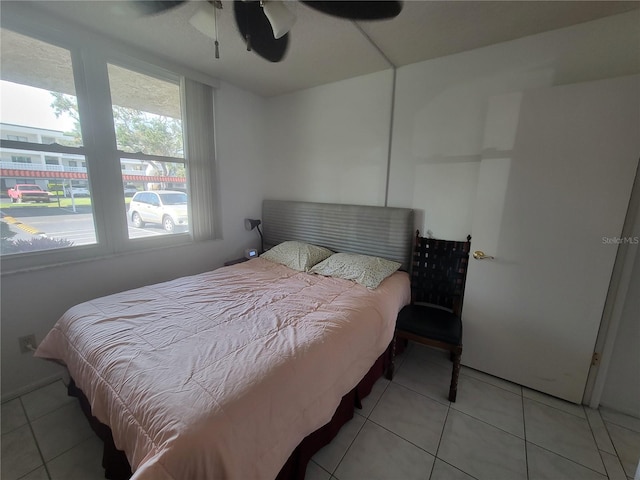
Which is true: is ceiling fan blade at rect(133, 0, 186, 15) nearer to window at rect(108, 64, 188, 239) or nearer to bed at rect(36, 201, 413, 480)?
window at rect(108, 64, 188, 239)

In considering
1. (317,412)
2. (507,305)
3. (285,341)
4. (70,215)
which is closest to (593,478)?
(507,305)

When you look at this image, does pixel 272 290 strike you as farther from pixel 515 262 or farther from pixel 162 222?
pixel 515 262

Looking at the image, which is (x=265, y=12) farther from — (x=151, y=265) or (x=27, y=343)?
(x=27, y=343)

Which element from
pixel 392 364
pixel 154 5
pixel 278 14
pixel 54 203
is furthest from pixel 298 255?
pixel 154 5

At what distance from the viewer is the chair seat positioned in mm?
1782

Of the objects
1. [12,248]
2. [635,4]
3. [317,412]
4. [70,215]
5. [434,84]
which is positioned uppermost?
[635,4]

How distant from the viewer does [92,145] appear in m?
2.03

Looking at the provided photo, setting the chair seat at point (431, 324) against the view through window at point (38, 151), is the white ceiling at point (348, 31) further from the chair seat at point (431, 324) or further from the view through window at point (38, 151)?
the chair seat at point (431, 324)

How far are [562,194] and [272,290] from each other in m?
2.09

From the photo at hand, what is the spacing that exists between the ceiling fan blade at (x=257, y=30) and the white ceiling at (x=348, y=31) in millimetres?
85

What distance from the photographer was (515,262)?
188 cm

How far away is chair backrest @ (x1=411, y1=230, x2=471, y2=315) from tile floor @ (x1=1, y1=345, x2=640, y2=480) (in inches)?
27.6

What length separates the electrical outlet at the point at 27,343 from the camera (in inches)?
71.5

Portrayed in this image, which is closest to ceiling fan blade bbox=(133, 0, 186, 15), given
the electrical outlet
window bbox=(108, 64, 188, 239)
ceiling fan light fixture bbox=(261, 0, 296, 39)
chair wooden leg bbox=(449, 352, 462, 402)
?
ceiling fan light fixture bbox=(261, 0, 296, 39)
